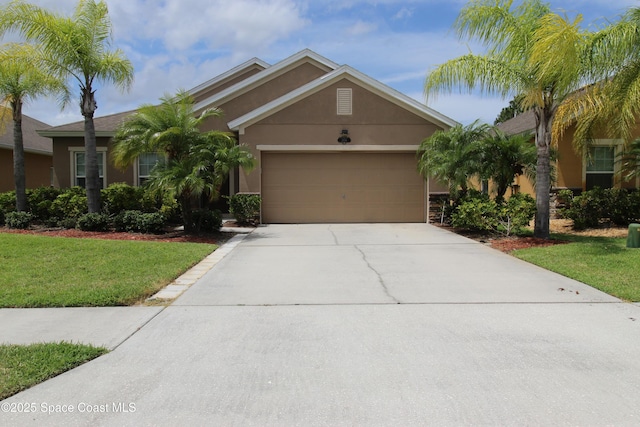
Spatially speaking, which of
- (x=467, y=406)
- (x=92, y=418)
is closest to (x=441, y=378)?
(x=467, y=406)

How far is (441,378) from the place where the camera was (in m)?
4.17

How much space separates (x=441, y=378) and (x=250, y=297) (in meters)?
3.52

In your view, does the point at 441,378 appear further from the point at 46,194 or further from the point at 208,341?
the point at 46,194

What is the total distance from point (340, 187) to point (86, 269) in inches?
402

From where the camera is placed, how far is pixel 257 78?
19.1 m

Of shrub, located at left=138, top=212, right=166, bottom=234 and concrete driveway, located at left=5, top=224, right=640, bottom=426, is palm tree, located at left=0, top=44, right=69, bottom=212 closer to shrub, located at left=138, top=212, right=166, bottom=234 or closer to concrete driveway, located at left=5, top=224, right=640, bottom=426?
shrub, located at left=138, top=212, right=166, bottom=234

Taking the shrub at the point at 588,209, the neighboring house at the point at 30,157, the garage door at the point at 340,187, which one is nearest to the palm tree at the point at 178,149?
the garage door at the point at 340,187

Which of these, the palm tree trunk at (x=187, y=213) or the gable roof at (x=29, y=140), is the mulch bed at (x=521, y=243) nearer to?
the palm tree trunk at (x=187, y=213)

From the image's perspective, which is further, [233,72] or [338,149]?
[233,72]

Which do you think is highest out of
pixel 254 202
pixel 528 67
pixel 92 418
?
pixel 528 67

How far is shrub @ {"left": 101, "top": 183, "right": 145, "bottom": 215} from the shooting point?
14.6m

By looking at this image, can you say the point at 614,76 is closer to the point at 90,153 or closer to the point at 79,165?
the point at 90,153

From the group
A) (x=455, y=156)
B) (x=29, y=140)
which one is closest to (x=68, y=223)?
(x=455, y=156)

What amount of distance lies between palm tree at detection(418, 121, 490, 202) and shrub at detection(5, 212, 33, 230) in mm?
12175
